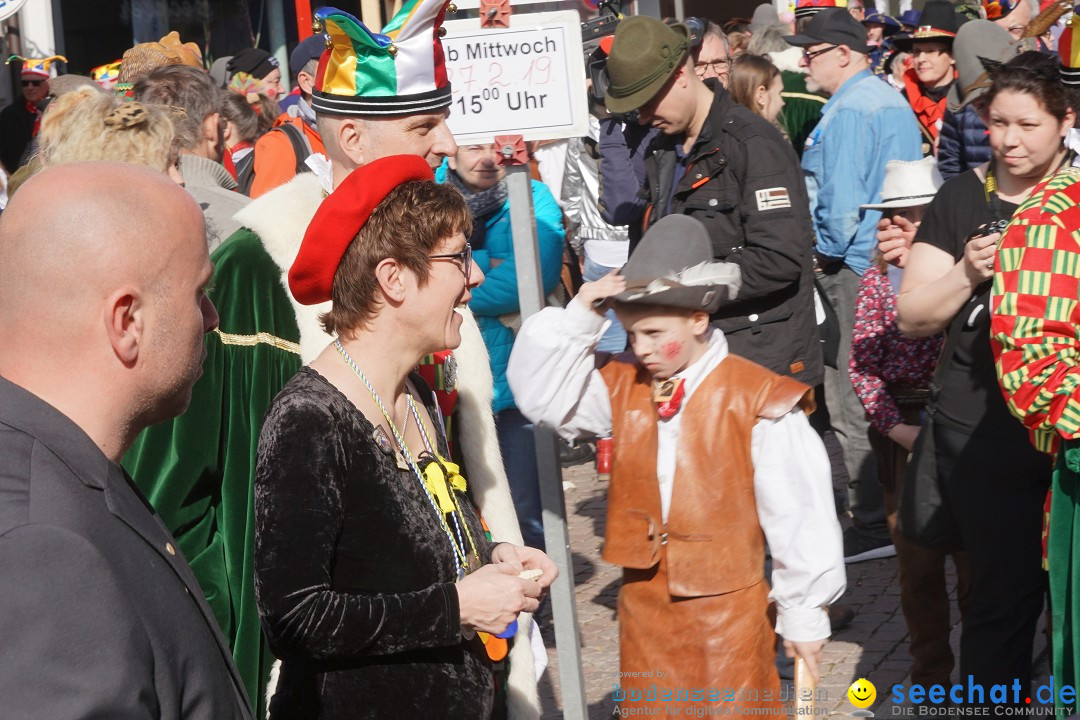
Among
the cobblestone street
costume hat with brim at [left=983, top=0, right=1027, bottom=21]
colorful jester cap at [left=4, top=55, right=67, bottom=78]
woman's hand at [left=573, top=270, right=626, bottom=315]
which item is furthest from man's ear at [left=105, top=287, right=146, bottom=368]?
colorful jester cap at [left=4, top=55, right=67, bottom=78]

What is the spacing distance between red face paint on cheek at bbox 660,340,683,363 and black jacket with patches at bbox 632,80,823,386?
1.33m

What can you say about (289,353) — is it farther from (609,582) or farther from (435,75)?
(609,582)

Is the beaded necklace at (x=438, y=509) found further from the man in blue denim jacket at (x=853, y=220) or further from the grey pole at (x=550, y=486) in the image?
the man in blue denim jacket at (x=853, y=220)

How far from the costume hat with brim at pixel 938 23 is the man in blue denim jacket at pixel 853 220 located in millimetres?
1478

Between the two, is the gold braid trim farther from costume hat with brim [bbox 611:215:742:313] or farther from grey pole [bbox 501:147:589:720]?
costume hat with brim [bbox 611:215:742:313]

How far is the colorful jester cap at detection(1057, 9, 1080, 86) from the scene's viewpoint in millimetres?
3561

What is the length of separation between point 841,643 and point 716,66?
4.14 metres

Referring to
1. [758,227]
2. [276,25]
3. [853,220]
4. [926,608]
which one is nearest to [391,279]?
[758,227]

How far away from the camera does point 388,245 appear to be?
2434 millimetres

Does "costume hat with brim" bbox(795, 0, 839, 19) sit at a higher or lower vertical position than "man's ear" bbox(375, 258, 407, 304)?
higher

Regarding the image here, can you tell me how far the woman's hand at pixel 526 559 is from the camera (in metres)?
2.49

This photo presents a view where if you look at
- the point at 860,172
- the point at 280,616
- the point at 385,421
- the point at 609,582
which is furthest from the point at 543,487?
the point at 860,172

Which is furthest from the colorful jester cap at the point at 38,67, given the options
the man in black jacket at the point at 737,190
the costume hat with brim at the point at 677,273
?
the costume hat with brim at the point at 677,273

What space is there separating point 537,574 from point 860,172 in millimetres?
4438
